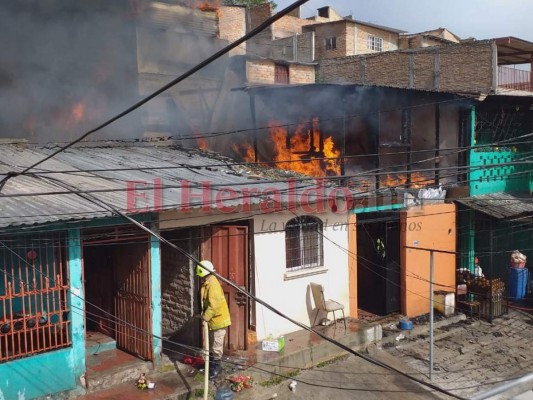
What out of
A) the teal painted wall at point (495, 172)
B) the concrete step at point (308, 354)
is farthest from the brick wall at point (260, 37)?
the concrete step at point (308, 354)

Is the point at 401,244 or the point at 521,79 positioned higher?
the point at 521,79

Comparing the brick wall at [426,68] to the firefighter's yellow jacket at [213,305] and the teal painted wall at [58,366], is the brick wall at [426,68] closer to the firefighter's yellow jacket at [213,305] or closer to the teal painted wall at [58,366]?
the firefighter's yellow jacket at [213,305]

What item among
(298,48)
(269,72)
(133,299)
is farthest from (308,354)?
(298,48)

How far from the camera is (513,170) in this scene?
18.0 meters

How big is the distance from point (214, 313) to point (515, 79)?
21.0 meters

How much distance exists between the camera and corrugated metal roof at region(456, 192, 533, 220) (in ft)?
48.8

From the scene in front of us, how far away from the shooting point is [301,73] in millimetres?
26891

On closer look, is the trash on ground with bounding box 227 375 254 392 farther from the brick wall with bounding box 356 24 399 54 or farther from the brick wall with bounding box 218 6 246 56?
the brick wall with bounding box 356 24 399 54

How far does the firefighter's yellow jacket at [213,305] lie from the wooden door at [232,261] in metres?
1.05

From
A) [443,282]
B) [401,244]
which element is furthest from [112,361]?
[443,282]

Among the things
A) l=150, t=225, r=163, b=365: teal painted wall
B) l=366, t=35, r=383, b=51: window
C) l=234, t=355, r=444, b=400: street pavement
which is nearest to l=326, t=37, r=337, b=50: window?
l=366, t=35, r=383, b=51: window

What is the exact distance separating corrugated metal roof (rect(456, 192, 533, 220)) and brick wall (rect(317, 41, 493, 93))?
6.24 m

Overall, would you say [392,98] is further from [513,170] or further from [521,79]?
[521,79]

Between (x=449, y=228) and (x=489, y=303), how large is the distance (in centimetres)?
239
